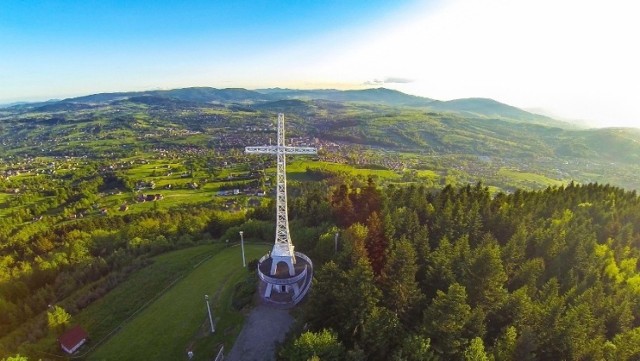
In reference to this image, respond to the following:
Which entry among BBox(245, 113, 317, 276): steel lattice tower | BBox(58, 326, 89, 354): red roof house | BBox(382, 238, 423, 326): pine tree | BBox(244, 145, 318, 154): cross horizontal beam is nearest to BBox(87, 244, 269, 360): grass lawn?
BBox(58, 326, 89, 354): red roof house

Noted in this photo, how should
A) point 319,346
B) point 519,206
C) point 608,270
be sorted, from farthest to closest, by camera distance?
point 519,206 → point 608,270 → point 319,346

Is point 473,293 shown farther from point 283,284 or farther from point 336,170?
point 336,170

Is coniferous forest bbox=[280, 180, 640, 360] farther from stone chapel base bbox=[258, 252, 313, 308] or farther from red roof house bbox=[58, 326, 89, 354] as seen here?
red roof house bbox=[58, 326, 89, 354]

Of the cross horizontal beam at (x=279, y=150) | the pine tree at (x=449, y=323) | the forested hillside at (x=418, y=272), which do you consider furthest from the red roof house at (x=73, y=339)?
the pine tree at (x=449, y=323)

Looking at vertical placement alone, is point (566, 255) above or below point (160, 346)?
above

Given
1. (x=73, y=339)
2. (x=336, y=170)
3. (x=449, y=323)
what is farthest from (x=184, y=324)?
(x=336, y=170)

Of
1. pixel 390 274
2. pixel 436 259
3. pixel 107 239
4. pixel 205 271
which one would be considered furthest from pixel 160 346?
pixel 107 239

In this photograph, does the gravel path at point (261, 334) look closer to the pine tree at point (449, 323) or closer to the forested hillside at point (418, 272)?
the forested hillside at point (418, 272)

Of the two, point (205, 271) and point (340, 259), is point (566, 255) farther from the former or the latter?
point (205, 271)
